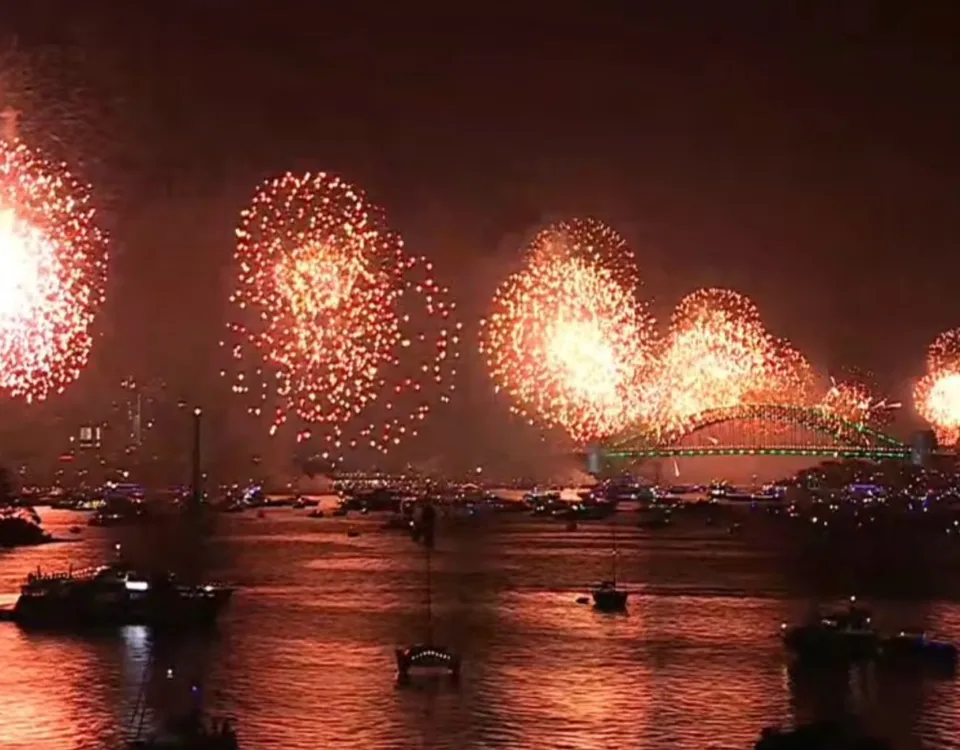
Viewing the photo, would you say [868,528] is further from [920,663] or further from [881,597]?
[920,663]

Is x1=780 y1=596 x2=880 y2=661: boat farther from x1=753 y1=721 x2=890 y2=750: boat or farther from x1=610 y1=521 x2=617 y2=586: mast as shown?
x1=610 y1=521 x2=617 y2=586: mast

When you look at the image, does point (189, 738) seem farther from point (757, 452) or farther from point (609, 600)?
point (757, 452)

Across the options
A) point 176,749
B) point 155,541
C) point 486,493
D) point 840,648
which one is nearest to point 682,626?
point 840,648

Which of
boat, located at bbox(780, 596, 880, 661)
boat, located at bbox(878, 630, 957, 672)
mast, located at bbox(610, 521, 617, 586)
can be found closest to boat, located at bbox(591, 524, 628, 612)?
mast, located at bbox(610, 521, 617, 586)

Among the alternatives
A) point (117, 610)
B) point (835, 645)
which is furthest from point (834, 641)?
point (117, 610)

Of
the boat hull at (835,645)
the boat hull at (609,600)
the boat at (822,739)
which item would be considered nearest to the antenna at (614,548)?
the boat hull at (609,600)

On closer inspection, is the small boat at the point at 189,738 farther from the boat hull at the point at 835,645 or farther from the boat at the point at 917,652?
the boat at the point at 917,652
